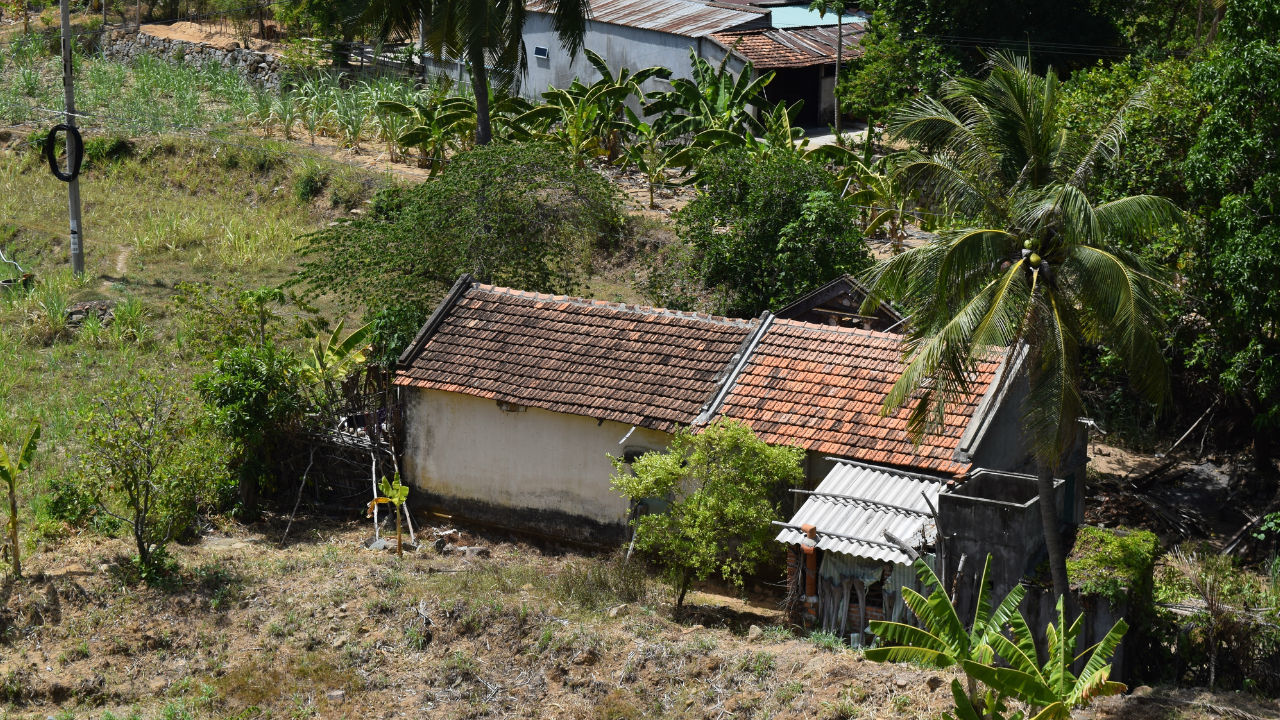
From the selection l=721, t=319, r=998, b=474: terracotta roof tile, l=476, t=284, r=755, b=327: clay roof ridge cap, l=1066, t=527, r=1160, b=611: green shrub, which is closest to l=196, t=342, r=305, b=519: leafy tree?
l=476, t=284, r=755, b=327: clay roof ridge cap

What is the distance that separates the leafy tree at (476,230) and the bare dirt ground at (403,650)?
20.1ft

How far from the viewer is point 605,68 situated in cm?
3100

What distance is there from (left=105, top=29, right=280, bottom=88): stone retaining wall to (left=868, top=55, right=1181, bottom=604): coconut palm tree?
97.8ft

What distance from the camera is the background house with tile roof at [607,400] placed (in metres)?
14.5

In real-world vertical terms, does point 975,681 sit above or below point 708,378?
below

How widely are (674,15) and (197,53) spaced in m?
17.4

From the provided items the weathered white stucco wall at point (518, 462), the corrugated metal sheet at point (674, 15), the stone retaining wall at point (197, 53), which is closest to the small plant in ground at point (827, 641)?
the weathered white stucco wall at point (518, 462)

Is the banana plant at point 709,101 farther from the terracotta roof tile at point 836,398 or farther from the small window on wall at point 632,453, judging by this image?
the small window on wall at point 632,453

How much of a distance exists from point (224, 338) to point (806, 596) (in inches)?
380

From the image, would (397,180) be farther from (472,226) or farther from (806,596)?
(806,596)

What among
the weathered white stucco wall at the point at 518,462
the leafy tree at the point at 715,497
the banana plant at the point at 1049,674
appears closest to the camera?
the banana plant at the point at 1049,674

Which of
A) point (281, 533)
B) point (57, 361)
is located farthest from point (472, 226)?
point (57, 361)

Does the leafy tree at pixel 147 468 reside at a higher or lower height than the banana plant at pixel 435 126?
lower

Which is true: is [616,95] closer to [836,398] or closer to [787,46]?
[787,46]
